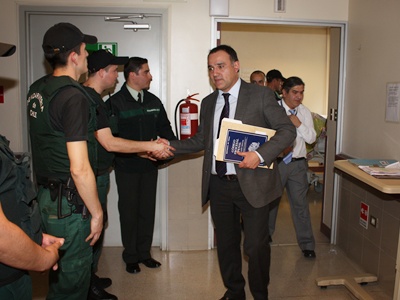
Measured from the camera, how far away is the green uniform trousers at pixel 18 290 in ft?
4.81

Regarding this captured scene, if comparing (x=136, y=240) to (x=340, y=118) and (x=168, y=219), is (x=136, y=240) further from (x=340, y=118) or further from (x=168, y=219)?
(x=340, y=118)

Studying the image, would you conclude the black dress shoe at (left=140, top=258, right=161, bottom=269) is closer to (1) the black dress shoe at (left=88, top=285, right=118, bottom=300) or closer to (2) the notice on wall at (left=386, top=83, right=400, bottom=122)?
(1) the black dress shoe at (left=88, top=285, right=118, bottom=300)

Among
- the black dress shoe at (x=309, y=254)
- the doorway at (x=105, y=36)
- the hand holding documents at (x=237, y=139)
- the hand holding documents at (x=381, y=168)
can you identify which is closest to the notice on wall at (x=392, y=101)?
the hand holding documents at (x=381, y=168)

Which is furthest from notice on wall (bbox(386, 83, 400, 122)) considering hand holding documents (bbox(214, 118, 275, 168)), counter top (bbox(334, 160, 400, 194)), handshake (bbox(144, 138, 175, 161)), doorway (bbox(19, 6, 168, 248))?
doorway (bbox(19, 6, 168, 248))

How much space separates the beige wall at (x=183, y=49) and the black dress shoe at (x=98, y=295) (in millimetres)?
1040

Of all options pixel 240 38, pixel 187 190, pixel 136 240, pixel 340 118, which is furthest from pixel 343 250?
pixel 240 38

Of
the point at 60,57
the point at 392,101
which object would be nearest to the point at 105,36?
the point at 60,57

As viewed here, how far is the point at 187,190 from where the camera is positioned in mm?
3906

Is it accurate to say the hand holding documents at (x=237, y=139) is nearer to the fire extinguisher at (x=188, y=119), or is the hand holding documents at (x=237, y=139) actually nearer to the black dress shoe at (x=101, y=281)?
the fire extinguisher at (x=188, y=119)

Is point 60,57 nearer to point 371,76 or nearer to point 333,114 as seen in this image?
point 371,76

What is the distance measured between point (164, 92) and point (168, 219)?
122 centimetres

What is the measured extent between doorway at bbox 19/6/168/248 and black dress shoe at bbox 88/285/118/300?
1.08 metres

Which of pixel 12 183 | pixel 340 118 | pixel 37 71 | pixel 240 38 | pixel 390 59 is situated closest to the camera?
pixel 12 183

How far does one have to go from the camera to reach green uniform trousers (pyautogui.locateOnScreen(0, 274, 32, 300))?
1.46 m
